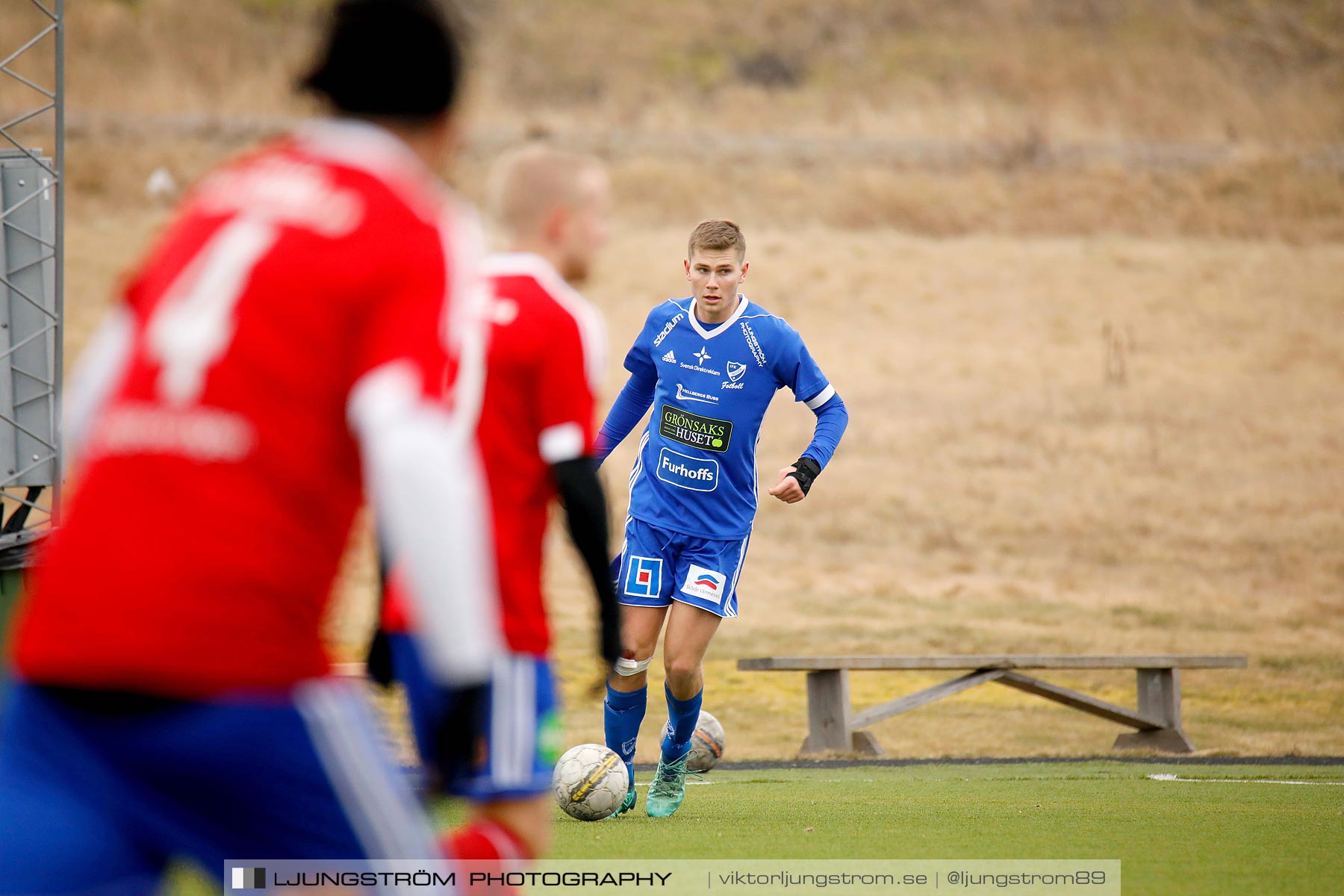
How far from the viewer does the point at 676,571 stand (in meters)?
6.64

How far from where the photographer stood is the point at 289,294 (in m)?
1.91

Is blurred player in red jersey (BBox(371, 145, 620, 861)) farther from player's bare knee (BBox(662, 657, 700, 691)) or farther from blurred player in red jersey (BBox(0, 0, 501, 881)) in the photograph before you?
player's bare knee (BBox(662, 657, 700, 691))

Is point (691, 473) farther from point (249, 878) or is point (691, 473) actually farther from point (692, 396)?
point (249, 878)

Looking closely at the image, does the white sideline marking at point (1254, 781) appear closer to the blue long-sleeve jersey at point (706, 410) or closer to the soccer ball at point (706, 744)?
the soccer ball at point (706, 744)

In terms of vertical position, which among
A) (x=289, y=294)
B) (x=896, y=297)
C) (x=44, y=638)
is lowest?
(x=44, y=638)

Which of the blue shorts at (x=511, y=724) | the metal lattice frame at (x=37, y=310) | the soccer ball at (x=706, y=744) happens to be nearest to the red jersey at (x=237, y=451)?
the blue shorts at (x=511, y=724)

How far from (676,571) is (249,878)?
14.9 feet

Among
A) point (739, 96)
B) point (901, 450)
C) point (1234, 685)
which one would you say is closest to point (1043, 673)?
point (1234, 685)

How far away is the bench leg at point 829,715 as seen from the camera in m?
10.3

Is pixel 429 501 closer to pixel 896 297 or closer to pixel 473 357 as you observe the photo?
pixel 473 357

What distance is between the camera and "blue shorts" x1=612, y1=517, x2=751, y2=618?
21.5 ft

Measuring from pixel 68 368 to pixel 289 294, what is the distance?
23.6 m

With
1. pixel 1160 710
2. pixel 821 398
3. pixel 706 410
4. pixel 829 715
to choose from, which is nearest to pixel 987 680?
pixel 829 715

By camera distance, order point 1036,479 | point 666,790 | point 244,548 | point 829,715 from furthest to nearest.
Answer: point 1036,479, point 829,715, point 666,790, point 244,548
